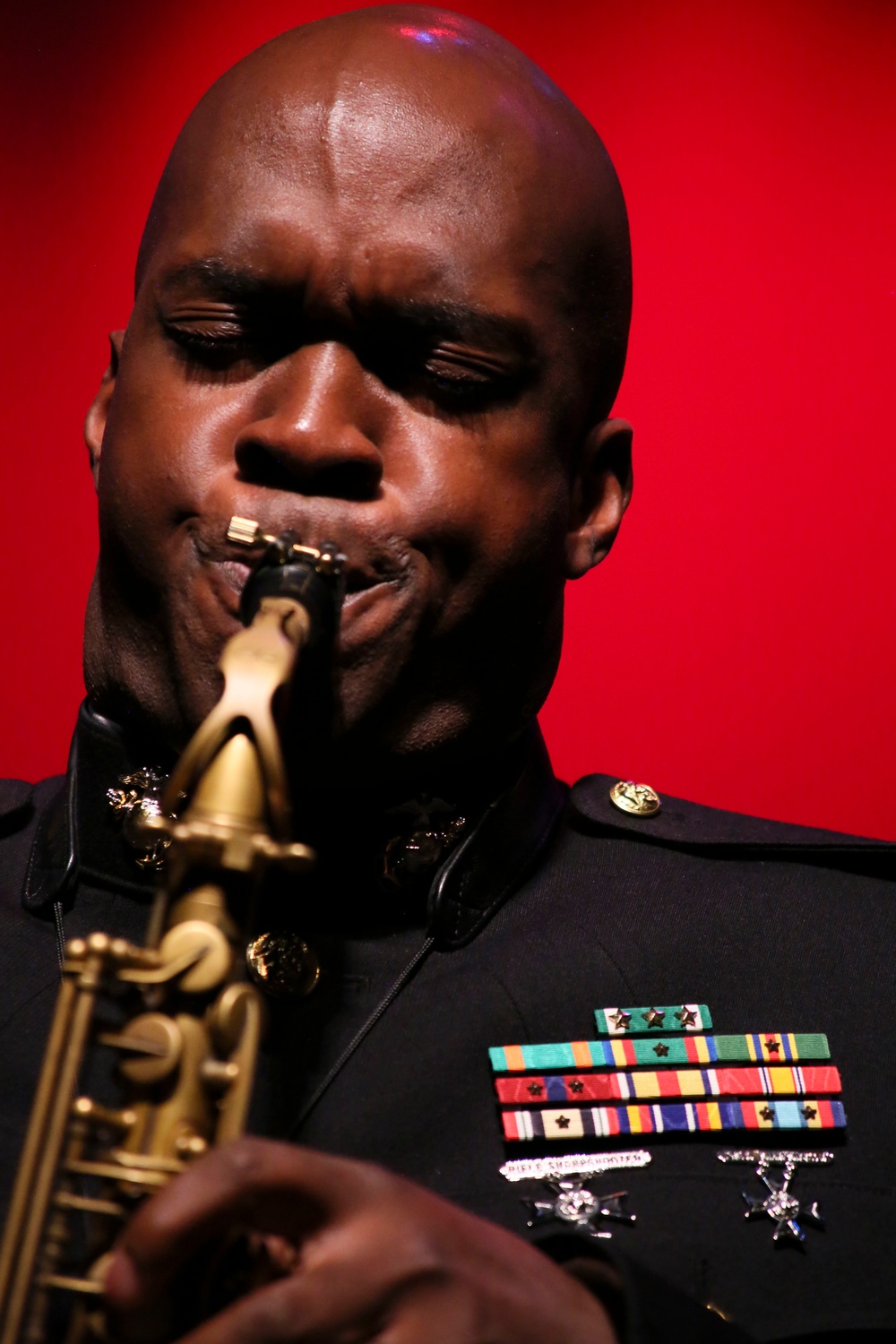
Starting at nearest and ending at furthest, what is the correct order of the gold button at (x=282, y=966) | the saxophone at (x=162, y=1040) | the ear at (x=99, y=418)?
the saxophone at (x=162, y=1040), the gold button at (x=282, y=966), the ear at (x=99, y=418)

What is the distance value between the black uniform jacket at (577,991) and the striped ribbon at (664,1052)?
0.02 m

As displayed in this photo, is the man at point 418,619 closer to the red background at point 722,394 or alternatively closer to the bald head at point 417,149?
the bald head at point 417,149

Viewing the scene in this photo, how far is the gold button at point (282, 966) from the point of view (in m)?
1.50

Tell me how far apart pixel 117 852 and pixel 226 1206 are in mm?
756

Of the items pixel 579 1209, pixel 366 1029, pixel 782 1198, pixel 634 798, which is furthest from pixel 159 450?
pixel 782 1198

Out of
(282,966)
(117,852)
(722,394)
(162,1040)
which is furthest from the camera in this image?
(722,394)

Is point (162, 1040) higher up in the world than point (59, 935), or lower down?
higher up

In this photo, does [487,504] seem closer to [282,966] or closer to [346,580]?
[346,580]

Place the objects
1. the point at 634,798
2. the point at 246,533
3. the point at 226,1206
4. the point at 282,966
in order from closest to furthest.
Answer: the point at 226,1206, the point at 246,533, the point at 282,966, the point at 634,798

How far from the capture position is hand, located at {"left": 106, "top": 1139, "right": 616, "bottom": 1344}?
36.3 inches

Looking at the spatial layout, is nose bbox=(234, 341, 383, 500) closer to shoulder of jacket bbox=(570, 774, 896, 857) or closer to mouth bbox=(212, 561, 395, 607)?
mouth bbox=(212, 561, 395, 607)

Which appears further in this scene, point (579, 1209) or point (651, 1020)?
point (651, 1020)

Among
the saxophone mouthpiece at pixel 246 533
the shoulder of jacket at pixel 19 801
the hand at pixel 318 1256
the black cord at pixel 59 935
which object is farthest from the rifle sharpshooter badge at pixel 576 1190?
the shoulder of jacket at pixel 19 801

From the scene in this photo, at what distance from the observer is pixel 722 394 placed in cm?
237
